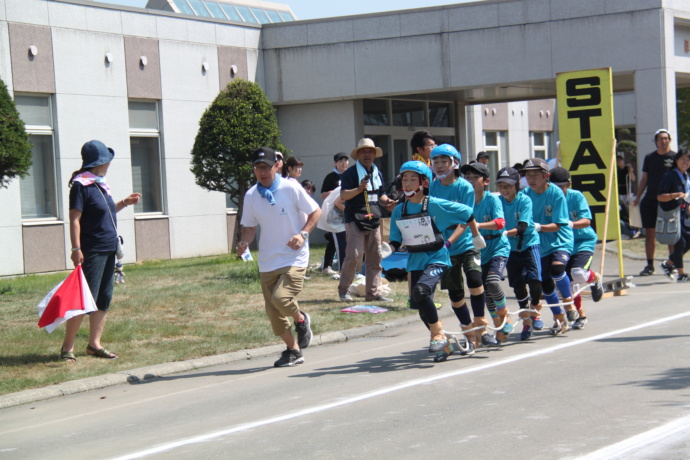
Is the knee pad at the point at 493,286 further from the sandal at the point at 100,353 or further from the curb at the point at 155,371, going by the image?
the sandal at the point at 100,353

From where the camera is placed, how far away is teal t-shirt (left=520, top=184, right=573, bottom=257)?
9758 millimetres

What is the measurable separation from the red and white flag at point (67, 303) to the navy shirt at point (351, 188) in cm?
434

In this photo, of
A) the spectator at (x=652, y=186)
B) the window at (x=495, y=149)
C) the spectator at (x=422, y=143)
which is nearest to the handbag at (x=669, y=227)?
the spectator at (x=652, y=186)

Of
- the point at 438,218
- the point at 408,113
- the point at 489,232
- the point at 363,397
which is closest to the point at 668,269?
the point at 489,232

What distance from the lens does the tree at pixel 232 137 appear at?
759 inches

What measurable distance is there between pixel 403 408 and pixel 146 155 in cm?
1593

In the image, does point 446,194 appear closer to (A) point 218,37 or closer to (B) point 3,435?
(B) point 3,435

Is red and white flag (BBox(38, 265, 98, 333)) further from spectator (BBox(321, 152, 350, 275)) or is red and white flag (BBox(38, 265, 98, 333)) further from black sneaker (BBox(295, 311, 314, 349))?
spectator (BBox(321, 152, 350, 275))

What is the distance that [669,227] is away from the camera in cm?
1419

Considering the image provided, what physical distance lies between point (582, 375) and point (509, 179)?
256 cm

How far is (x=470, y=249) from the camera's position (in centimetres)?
882

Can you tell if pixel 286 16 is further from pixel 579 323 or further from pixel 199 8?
pixel 579 323

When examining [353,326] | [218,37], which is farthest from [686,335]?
[218,37]

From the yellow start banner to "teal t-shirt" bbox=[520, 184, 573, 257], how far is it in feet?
13.2
